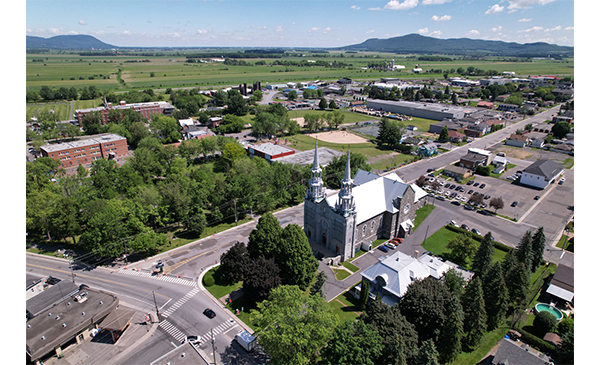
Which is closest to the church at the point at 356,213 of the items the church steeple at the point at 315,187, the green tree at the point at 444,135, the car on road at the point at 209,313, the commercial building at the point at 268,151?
the church steeple at the point at 315,187

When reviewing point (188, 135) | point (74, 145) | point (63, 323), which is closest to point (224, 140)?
point (188, 135)

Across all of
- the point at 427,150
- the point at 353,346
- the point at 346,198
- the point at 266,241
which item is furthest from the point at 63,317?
the point at 427,150

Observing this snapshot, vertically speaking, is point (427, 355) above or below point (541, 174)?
below

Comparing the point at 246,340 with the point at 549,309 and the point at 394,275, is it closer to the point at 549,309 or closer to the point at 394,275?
the point at 394,275

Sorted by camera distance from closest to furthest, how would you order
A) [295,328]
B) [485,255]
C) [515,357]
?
[515,357]
[295,328]
[485,255]

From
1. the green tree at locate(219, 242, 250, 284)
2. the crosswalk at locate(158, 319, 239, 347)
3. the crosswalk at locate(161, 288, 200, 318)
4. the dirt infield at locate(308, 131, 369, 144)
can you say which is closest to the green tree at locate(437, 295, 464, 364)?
the crosswalk at locate(158, 319, 239, 347)

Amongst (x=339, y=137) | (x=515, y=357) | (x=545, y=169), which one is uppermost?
(x=339, y=137)

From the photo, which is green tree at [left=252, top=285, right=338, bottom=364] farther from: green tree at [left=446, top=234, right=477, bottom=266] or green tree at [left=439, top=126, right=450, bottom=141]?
green tree at [left=439, top=126, right=450, bottom=141]
